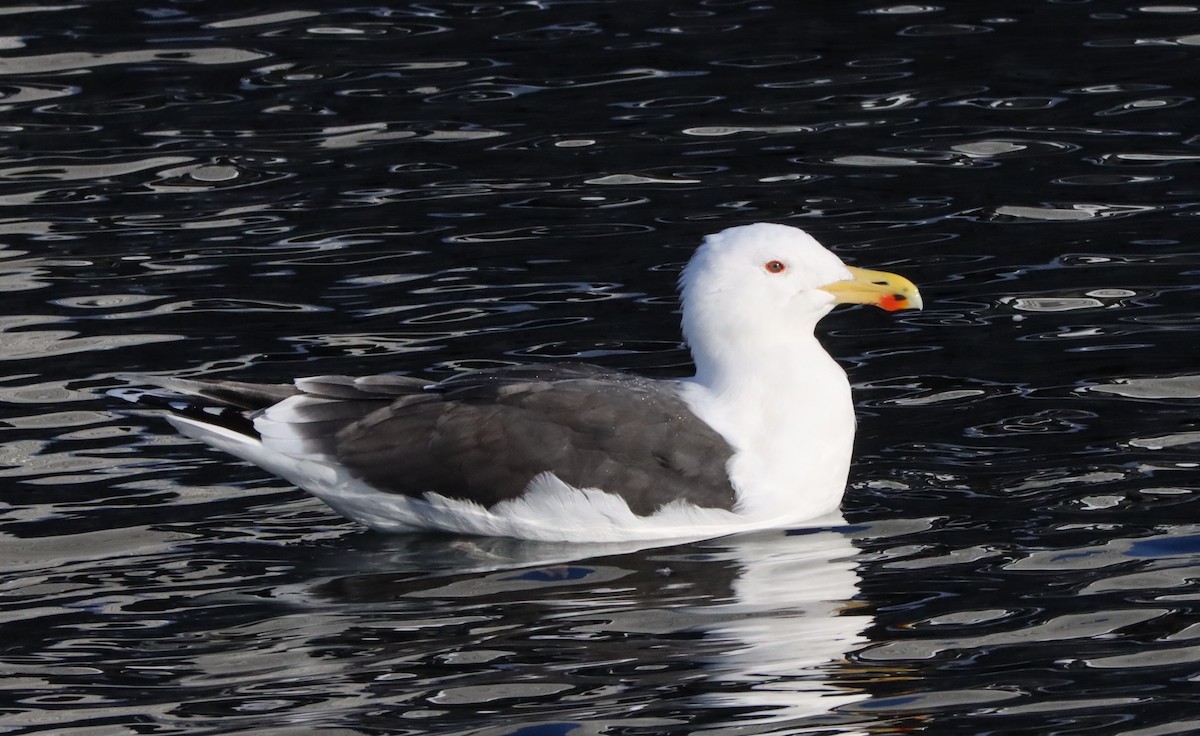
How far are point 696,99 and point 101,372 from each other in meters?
6.26

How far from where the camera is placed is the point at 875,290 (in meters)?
9.68

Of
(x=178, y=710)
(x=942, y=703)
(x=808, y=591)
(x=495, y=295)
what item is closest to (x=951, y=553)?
(x=808, y=591)

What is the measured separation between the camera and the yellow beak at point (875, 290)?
9.64m

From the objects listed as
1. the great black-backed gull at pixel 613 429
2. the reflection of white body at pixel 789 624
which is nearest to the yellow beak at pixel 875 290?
the great black-backed gull at pixel 613 429

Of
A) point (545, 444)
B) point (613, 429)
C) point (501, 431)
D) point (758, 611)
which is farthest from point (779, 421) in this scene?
point (758, 611)

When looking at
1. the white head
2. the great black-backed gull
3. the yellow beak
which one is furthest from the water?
the white head

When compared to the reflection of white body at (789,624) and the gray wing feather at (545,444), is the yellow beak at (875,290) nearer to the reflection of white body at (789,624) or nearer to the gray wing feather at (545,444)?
the gray wing feather at (545,444)

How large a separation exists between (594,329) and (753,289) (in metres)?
2.61

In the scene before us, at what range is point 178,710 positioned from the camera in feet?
24.1

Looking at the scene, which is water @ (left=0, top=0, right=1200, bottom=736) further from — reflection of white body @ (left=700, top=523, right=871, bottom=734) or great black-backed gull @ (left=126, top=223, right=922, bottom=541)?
great black-backed gull @ (left=126, top=223, right=922, bottom=541)

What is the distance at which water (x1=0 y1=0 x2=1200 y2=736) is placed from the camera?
7.58 meters

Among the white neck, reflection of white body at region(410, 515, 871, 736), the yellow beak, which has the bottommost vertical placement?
reflection of white body at region(410, 515, 871, 736)

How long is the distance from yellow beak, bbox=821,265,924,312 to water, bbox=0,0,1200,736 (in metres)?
0.78

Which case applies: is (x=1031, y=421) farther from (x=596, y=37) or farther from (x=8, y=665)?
(x=596, y=37)
